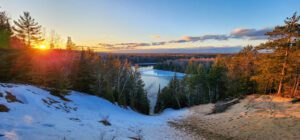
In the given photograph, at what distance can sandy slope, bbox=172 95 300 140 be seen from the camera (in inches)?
527

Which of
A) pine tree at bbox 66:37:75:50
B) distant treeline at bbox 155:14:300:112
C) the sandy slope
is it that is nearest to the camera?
the sandy slope

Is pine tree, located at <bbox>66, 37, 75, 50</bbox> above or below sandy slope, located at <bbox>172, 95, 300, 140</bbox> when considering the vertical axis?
above

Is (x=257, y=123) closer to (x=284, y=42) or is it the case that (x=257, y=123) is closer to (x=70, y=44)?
(x=284, y=42)

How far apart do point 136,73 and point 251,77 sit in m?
18.7

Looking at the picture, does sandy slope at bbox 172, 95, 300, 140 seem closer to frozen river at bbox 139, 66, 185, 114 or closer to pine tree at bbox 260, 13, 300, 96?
pine tree at bbox 260, 13, 300, 96

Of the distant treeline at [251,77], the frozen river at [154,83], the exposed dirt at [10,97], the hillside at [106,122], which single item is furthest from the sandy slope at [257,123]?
the frozen river at [154,83]

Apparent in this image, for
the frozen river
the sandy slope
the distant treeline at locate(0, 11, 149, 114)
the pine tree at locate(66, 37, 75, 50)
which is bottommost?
the frozen river

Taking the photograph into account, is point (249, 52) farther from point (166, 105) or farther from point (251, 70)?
point (166, 105)

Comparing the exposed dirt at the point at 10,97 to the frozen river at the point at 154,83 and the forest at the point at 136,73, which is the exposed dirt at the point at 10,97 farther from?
the frozen river at the point at 154,83

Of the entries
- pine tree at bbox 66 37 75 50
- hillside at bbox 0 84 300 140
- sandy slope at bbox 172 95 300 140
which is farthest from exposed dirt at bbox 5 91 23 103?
pine tree at bbox 66 37 75 50

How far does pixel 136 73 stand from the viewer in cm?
3622

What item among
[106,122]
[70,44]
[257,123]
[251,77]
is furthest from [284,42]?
[70,44]

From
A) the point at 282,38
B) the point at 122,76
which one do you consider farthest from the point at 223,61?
the point at 122,76

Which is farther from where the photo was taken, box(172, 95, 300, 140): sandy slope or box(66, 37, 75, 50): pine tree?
box(66, 37, 75, 50): pine tree
